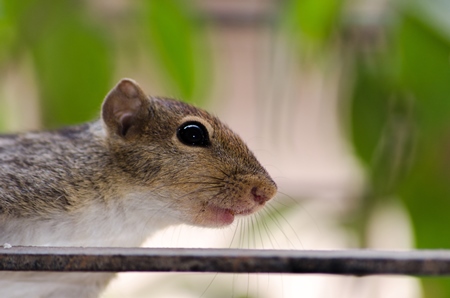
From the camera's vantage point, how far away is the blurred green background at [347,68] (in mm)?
1141

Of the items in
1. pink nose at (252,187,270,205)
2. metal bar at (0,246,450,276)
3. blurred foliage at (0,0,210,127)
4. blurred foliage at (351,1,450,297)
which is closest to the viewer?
metal bar at (0,246,450,276)

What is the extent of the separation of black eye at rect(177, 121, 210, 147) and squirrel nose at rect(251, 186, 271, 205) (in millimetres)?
99

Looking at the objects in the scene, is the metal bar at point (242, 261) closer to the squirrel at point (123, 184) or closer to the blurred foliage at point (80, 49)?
the squirrel at point (123, 184)

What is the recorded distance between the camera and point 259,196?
841mm

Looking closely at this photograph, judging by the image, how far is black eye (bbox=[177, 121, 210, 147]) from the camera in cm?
89

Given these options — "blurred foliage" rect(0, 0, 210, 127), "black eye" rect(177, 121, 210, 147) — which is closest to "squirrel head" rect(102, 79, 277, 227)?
"black eye" rect(177, 121, 210, 147)

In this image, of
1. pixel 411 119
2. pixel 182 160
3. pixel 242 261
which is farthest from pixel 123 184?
pixel 411 119

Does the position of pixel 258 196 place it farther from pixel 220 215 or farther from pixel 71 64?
pixel 71 64

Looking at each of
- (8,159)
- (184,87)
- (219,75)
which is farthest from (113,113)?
(219,75)

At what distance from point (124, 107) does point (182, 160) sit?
119 mm

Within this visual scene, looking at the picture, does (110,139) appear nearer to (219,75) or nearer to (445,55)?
(445,55)

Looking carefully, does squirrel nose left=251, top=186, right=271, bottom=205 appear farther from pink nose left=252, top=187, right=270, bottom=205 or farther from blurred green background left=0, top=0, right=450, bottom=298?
blurred green background left=0, top=0, right=450, bottom=298

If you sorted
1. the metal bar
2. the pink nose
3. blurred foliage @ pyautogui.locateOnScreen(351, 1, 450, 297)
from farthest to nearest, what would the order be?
blurred foliage @ pyautogui.locateOnScreen(351, 1, 450, 297)
the pink nose
the metal bar

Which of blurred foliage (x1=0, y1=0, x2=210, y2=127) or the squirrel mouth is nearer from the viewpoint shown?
the squirrel mouth
